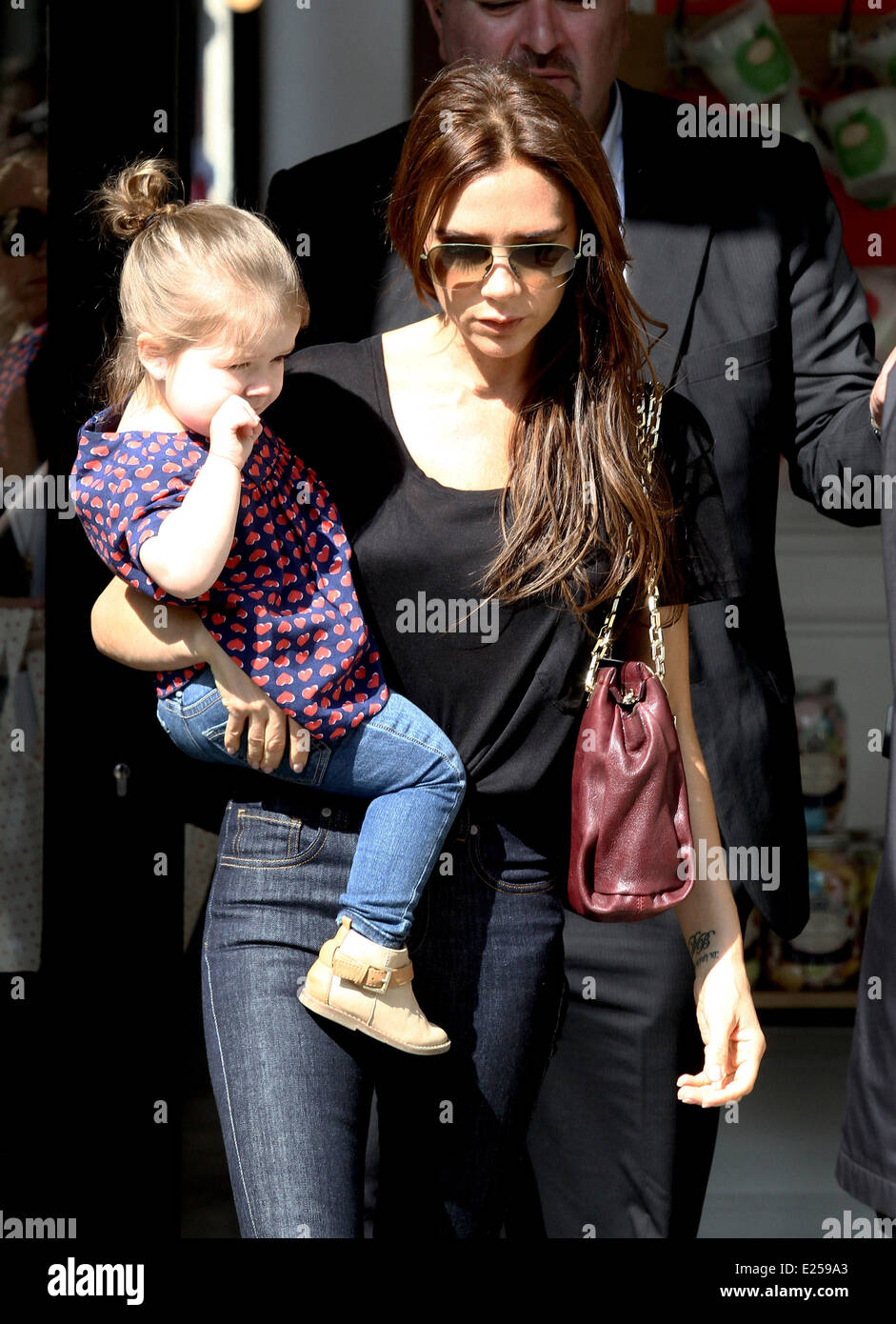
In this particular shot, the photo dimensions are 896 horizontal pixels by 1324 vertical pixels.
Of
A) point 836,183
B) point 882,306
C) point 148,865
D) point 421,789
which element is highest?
point 836,183

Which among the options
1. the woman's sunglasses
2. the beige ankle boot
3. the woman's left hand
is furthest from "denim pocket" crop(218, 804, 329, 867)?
the woman's sunglasses

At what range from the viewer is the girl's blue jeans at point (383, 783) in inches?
71.8

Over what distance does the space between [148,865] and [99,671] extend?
1.17 feet

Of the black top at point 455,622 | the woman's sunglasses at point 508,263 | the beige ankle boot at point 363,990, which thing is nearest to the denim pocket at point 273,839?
the beige ankle boot at point 363,990

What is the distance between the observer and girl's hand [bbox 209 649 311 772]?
182 cm

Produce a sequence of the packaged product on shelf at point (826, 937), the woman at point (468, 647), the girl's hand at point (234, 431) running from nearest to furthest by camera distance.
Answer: the girl's hand at point (234, 431) → the woman at point (468, 647) → the packaged product on shelf at point (826, 937)

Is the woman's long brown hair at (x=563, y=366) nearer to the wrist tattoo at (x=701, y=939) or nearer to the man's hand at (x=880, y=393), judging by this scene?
the man's hand at (x=880, y=393)

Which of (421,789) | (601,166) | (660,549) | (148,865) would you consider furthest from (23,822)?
(601,166)

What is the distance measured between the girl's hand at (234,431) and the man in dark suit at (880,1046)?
826 mm

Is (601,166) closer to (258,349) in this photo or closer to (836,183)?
(258,349)

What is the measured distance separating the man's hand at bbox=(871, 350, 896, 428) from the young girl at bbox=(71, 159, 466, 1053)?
0.80m

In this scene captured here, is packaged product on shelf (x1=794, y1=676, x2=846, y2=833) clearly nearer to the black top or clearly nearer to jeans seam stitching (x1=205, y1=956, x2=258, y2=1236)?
the black top

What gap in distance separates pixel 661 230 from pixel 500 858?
1237 millimetres
